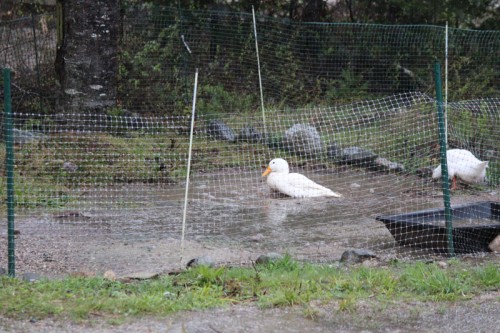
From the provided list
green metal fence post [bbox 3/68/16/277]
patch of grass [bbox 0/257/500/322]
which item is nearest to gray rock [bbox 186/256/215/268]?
patch of grass [bbox 0/257/500/322]

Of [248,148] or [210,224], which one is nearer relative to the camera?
[210,224]

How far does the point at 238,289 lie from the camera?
5.31m

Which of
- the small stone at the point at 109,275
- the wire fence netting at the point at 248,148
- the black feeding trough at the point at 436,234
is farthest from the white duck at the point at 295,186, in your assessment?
the small stone at the point at 109,275

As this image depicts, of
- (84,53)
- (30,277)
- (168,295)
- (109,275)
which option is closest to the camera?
(168,295)

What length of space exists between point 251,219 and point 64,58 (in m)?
4.03

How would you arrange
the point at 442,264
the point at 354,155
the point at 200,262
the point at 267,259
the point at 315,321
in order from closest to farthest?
the point at 315,321 → the point at 200,262 → the point at 267,259 → the point at 442,264 → the point at 354,155

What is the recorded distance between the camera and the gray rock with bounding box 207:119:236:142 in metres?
12.1

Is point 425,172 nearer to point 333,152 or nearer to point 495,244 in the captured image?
point 333,152

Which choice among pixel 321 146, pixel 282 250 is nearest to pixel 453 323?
pixel 282 250

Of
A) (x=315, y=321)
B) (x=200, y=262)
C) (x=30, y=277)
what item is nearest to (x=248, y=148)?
(x=200, y=262)

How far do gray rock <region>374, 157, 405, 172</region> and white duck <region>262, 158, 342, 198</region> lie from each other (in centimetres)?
182

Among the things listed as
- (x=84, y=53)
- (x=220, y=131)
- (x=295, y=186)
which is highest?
(x=84, y=53)

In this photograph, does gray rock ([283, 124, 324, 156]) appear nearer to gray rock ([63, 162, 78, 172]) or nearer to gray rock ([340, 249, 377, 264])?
gray rock ([63, 162, 78, 172])

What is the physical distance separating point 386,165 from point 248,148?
83.6 inches
